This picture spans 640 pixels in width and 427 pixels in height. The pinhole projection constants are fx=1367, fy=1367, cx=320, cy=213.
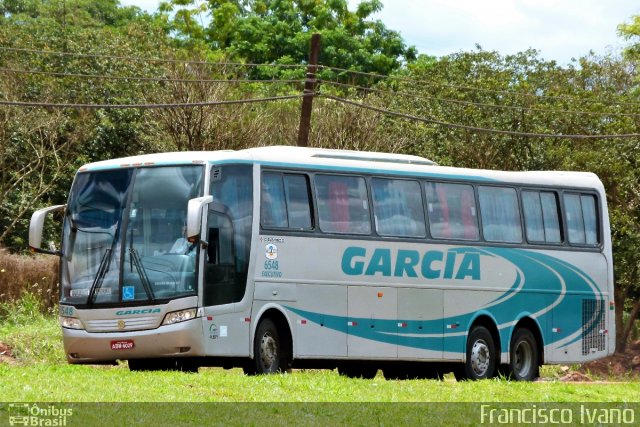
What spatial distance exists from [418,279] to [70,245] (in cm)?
581

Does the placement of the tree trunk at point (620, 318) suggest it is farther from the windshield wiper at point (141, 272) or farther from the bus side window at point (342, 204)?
the windshield wiper at point (141, 272)

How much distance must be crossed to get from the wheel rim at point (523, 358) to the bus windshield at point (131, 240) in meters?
7.61

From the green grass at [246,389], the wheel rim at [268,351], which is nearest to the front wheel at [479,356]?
the green grass at [246,389]

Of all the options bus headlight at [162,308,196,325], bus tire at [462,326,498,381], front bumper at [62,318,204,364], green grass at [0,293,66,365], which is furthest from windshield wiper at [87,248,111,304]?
green grass at [0,293,66,365]

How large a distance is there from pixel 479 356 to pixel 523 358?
1.37 meters

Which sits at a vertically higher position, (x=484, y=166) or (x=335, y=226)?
(x=484, y=166)

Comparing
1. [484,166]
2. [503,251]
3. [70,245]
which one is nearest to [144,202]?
[70,245]

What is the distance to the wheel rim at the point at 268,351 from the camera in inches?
778

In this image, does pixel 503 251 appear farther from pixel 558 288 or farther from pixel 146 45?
pixel 146 45

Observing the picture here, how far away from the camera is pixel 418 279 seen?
73.2 ft

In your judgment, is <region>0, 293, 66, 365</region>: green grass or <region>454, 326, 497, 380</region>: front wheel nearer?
<region>454, 326, 497, 380</region>: front wheel

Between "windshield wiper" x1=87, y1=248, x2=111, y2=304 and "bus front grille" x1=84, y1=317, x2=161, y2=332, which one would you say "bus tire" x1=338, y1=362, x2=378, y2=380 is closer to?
"bus front grille" x1=84, y1=317, x2=161, y2=332

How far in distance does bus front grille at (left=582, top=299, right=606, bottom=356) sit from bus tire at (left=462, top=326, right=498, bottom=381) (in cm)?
256

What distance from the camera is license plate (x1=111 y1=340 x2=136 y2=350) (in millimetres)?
18984
